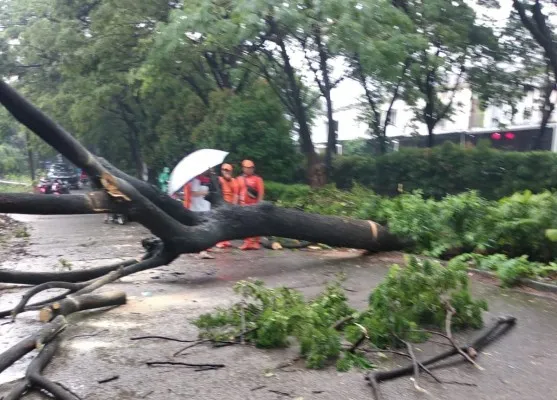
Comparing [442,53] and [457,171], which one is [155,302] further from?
[442,53]

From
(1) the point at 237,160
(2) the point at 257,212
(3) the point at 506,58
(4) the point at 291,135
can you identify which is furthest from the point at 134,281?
(3) the point at 506,58

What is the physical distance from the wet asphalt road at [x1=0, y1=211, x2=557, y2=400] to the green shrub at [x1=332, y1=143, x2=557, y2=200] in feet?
22.8

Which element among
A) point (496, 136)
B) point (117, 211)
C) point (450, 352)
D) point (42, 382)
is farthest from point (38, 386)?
point (496, 136)

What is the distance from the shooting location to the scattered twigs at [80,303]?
6.36m

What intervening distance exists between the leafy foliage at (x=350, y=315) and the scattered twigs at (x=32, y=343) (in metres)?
1.26

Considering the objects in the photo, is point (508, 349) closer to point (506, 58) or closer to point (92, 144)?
point (506, 58)

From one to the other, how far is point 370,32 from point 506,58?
24.3 feet

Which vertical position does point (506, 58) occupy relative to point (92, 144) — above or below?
above

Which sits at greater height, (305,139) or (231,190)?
(305,139)

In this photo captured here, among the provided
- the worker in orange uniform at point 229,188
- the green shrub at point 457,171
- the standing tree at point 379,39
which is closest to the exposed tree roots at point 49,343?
the worker in orange uniform at point 229,188

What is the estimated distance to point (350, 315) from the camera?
244 inches

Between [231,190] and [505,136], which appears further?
[505,136]

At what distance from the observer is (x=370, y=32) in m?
13.0

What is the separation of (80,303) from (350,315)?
9.47ft
